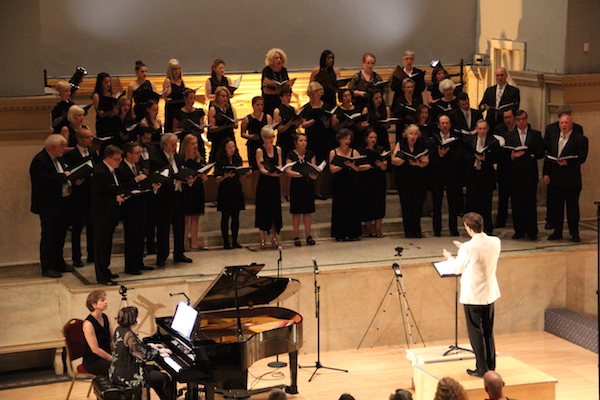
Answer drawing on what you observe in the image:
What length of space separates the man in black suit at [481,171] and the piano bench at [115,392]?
492cm

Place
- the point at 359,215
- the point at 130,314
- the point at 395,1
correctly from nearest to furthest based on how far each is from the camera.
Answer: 1. the point at 130,314
2. the point at 359,215
3. the point at 395,1

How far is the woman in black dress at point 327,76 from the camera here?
10.6 m

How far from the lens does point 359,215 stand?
34.0 ft

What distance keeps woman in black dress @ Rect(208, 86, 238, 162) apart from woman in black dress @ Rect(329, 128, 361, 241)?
1.13 metres

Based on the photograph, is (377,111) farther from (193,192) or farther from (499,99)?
(193,192)

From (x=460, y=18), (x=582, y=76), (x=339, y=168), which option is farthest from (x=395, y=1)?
(x=339, y=168)

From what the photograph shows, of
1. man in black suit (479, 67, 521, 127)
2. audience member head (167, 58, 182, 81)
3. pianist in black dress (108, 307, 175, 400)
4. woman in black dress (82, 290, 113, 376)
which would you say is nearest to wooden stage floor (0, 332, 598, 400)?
woman in black dress (82, 290, 113, 376)

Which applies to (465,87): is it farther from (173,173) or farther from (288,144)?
(173,173)

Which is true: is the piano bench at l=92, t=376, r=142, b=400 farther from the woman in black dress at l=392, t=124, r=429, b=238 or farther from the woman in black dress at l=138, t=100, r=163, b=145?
the woman in black dress at l=392, t=124, r=429, b=238

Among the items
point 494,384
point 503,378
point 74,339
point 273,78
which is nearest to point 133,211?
point 74,339

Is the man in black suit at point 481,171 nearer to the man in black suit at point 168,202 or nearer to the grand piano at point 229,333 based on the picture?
the man in black suit at point 168,202

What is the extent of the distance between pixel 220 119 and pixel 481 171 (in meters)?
2.89

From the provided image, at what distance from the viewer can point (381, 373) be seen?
27.8ft

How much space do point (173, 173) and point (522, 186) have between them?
3.85 metres
